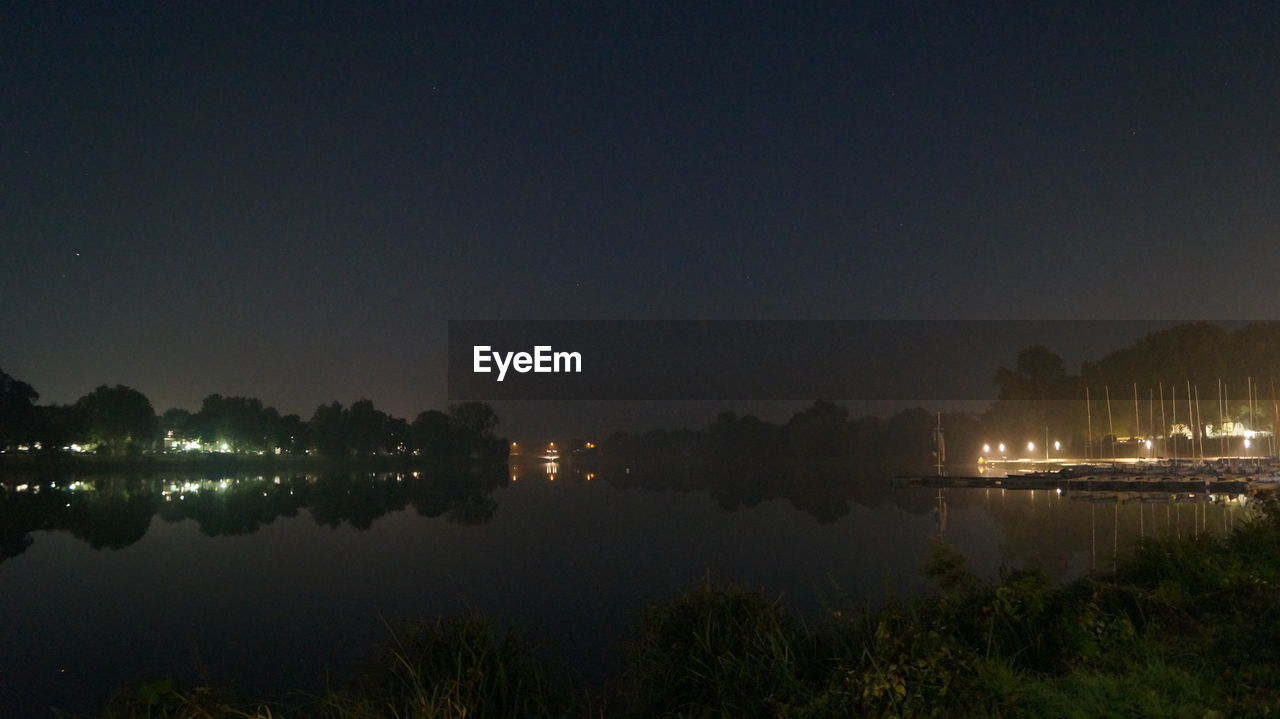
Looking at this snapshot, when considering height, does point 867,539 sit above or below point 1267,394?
below

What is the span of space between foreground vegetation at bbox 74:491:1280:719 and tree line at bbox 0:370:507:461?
86.1 metres

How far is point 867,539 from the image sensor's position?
30.1 m

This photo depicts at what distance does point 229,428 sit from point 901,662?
12630 cm

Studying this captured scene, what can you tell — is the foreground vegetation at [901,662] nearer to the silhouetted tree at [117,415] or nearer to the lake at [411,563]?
the lake at [411,563]

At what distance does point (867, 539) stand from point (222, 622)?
2016cm

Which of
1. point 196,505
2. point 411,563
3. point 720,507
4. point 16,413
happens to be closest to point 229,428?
point 16,413

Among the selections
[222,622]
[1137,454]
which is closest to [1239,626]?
[222,622]

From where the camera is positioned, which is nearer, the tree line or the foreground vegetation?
the foreground vegetation

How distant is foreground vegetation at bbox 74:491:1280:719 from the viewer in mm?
6285

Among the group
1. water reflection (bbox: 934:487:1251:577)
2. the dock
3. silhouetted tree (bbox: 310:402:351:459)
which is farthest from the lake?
silhouetted tree (bbox: 310:402:351:459)

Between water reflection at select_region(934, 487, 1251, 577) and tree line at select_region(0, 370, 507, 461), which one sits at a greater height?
tree line at select_region(0, 370, 507, 461)

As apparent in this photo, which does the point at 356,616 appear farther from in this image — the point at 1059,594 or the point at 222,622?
the point at 1059,594

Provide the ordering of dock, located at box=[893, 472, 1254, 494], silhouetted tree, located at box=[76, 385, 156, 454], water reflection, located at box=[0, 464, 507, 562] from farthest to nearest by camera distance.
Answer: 1. silhouetted tree, located at box=[76, 385, 156, 454]
2. dock, located at box=[893, 472, 1254, 494]
3. water reflection, located at box=[0, 464, 507, 562]

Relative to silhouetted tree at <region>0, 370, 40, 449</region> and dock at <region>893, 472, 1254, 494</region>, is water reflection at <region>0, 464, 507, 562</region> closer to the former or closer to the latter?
silhouetted tree at <region>0, 370, 40, 449</region>
